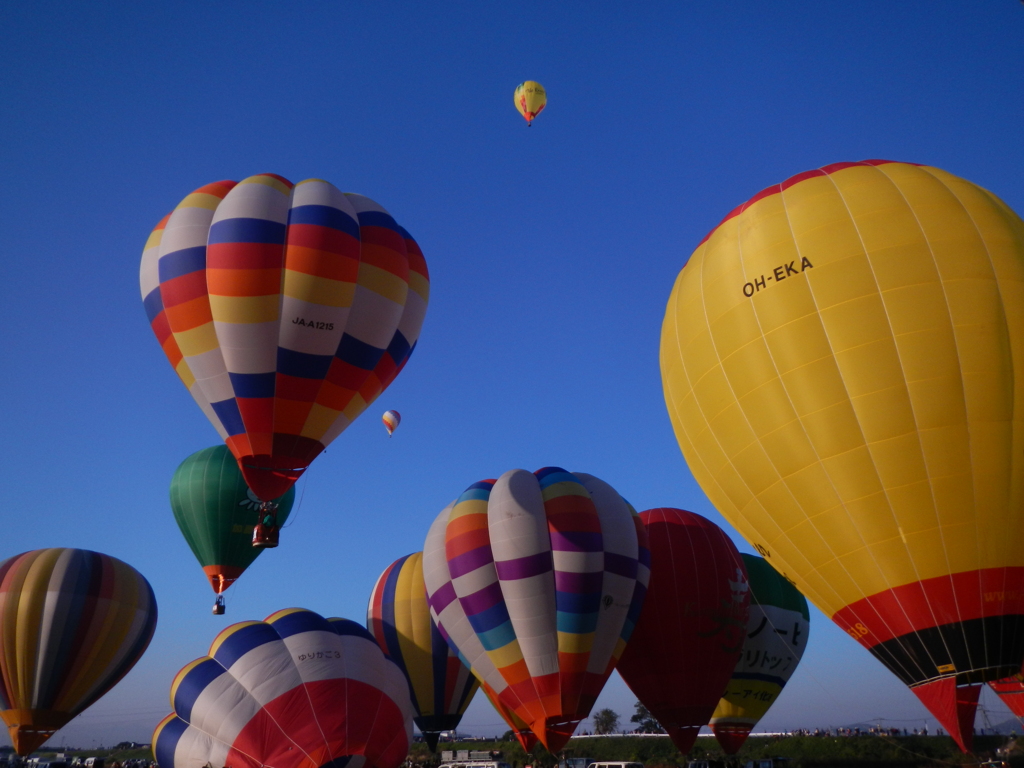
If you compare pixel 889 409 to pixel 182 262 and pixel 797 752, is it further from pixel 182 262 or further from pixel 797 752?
pixel 797 752

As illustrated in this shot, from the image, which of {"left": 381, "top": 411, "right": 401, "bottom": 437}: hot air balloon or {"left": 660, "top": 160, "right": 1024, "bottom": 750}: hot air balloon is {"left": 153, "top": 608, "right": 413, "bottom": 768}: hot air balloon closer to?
{"left": 660, "top": 160, "right": 1024, "bottom": 750}: hot air balloon

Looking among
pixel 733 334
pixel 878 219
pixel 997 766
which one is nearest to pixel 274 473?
pixel 733 334

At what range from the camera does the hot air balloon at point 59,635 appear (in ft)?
54.2

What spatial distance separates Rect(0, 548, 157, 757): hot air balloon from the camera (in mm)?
16516

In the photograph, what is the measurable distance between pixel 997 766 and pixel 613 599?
22.3 ft

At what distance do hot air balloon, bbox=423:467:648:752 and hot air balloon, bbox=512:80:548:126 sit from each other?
34.5ft

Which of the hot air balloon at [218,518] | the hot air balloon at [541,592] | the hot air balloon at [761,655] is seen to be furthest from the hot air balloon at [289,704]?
the hot air balloon at [761,655]

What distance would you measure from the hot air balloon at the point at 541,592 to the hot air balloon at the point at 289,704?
2.75m

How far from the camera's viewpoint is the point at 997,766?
873 cm

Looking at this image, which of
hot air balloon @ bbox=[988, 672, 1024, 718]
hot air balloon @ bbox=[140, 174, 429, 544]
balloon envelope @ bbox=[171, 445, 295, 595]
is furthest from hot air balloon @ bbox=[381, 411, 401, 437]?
hot air balloon @ bbox=[988, 672, 1024, 718]

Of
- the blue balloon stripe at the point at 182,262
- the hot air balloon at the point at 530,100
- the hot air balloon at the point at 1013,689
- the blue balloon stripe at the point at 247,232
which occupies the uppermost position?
the hot air balloon at the point at 530,100

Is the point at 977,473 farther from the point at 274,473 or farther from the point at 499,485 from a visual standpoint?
the point at 274,473

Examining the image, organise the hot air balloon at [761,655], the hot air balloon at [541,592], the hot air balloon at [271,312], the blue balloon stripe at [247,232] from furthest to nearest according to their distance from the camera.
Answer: the hot air balloon at [761,655] → the hot air balloon at [541,592] → the blue balloon stripe at [247,232] → the hot air balloon at [271,312]

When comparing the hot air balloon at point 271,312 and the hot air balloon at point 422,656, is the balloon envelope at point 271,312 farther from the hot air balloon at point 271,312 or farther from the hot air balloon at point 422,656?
the hot air balloon at point 422,656
